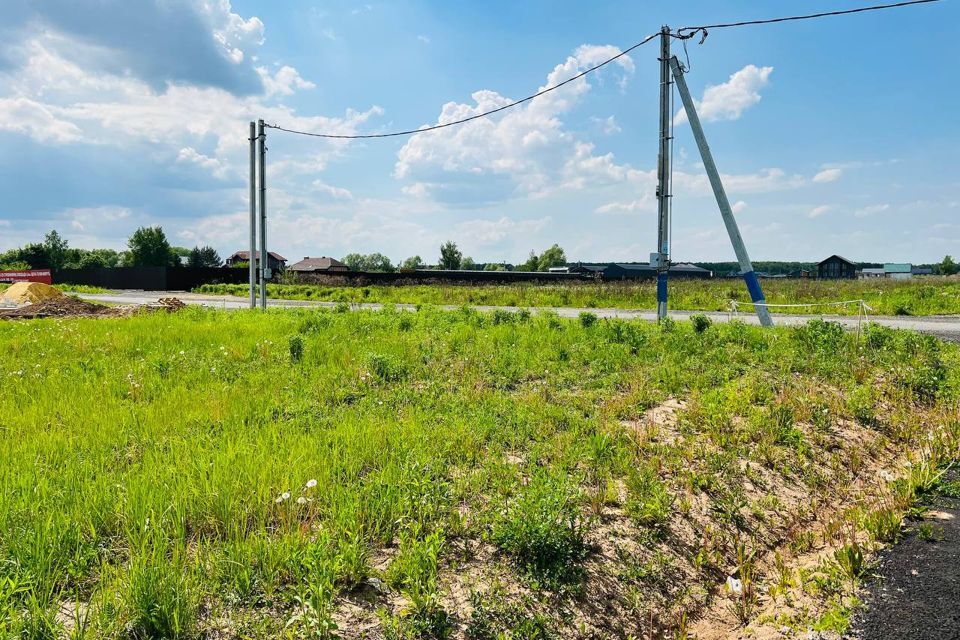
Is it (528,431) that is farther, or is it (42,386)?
(42,386)

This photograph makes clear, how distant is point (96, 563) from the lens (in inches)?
128

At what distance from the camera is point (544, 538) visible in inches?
141

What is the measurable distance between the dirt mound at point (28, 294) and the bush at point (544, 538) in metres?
27.1

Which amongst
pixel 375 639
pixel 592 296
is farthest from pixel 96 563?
pixel 592 296

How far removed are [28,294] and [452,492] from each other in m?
27.9

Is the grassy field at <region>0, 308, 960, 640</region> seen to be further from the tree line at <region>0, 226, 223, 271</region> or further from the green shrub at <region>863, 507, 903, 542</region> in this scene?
the tree line at <region>0, 226, 223, 271</region>

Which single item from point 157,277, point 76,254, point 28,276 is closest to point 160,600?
point 157,277

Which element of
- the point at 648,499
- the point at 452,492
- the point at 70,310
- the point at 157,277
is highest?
the point at 157,277

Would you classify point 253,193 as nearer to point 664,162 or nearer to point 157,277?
point 664,162

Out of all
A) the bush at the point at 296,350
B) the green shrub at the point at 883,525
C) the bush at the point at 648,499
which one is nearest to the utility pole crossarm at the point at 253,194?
the bush at the point at 296,350

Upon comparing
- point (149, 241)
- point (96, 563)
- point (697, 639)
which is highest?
point (149, 241)

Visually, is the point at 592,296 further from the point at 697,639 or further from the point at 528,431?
the point at 697,639

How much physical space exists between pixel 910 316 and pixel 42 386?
2333 centimetres

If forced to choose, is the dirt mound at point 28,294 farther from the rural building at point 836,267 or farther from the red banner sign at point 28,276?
the rural building at point 836,267
